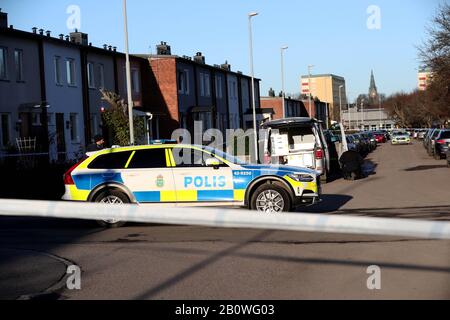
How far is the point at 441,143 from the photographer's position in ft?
111

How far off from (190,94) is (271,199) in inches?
1348

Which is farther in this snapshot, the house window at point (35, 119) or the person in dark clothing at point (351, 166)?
the house window at point (35, 119)

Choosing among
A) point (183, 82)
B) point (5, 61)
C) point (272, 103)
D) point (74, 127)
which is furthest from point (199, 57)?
point (5, 61)

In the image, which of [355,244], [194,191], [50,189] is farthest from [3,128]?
[355,244]

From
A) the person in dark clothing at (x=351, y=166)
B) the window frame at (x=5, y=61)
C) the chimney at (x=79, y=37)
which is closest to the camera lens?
the person in dark clothing at (x=351, y=166)

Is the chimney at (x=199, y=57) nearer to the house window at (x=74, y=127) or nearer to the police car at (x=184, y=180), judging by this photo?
the house window at (x=74, y=127)

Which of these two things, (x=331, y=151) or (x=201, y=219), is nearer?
(x=201, y=219)

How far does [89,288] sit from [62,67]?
83.9 feet

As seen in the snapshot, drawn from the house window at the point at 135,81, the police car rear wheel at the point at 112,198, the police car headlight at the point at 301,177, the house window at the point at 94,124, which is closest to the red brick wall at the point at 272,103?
the house window at the point at 135,81

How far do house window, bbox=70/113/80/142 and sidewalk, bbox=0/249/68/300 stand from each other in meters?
22.8

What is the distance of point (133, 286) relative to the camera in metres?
6.93

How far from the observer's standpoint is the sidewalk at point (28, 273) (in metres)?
6.77

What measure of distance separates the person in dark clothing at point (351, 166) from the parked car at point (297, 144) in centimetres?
190

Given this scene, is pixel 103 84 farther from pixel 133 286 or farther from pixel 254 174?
pixel 133 286
